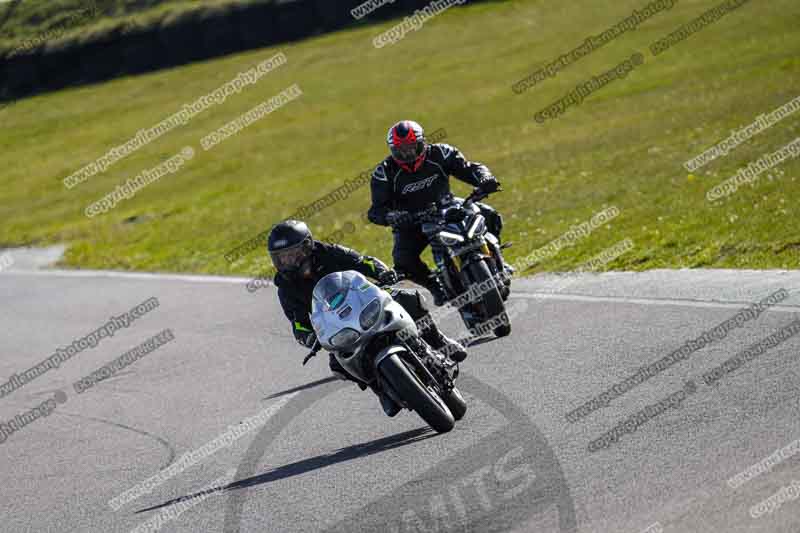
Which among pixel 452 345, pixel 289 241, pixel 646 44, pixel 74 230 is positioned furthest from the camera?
pixel 646 44

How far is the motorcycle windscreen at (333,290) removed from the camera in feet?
24.8

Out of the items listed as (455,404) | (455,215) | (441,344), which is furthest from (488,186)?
(455,404)

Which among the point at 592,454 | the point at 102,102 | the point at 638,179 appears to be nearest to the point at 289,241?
A: the point at 592,454

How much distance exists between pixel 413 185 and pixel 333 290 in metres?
3.52

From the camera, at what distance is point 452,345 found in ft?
27.9

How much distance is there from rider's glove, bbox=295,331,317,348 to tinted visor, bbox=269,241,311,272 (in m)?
0.50

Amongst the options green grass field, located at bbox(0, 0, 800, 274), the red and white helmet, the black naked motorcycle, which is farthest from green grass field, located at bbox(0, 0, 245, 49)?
the black naked motorcycle

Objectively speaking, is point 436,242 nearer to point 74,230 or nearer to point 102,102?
point 74,230

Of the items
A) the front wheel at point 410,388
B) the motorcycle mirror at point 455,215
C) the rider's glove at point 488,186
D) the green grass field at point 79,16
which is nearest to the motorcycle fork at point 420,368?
the front wheel at point 410,388

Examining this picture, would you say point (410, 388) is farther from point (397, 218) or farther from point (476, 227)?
point (397, 218)

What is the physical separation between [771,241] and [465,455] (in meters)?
7.19

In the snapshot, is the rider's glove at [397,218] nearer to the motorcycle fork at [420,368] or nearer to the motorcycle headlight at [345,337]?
the motorcycle fork at [420,368]

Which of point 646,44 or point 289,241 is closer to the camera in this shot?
point 289,241

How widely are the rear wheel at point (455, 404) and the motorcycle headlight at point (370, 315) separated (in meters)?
0.95
